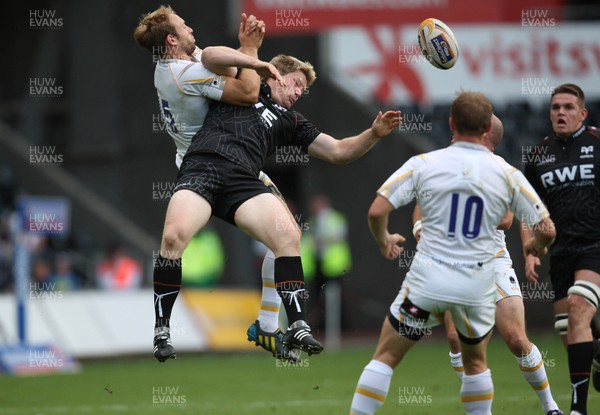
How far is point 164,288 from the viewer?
336 inches

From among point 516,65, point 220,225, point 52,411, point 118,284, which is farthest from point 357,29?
point 52,411

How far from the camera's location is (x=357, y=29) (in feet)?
71.3

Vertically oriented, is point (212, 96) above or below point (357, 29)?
below

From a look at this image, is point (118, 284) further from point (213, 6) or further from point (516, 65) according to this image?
point (516, 65)

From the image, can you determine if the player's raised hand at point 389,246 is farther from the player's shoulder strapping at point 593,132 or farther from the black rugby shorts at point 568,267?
the player's shoulder strapping at point 593,132

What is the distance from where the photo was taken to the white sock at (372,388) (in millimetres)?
7309

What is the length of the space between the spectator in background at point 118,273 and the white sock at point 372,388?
Result: 479 inches

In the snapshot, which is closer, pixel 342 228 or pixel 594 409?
pixel 594 409

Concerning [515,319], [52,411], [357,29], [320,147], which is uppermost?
[357,29]

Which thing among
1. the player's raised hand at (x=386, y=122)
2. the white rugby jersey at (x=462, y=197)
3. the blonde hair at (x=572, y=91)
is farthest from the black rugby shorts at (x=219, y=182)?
the blonde hair at (x=572, y=91)

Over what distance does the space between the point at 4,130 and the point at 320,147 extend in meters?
15.7

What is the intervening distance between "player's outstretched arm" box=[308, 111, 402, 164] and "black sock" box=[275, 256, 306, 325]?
3.31ft

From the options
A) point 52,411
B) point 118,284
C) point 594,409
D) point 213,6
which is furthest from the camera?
point 213,6

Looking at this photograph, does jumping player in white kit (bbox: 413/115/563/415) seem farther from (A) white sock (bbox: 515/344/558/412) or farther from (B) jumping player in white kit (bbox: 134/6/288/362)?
(B) jumping player in white kit (bbox: 134/6/288/362)
